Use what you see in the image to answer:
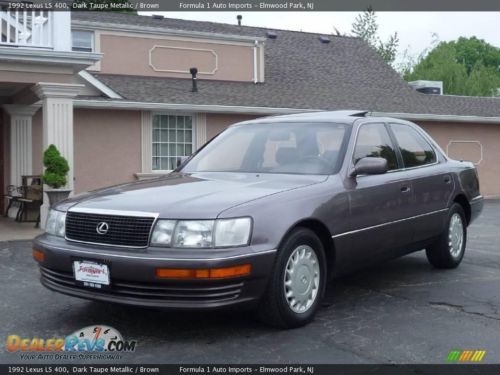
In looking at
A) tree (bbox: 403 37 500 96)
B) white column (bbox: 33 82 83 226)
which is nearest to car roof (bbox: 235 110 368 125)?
white column (bbox: 33 82 83 226)

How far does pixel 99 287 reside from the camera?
4371 millimetres

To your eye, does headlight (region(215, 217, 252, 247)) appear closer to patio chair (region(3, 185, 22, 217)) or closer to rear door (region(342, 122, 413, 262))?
rear door (region(342, 122, 413, 262))

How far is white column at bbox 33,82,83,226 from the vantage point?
10.7m

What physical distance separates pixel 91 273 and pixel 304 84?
1423 cm

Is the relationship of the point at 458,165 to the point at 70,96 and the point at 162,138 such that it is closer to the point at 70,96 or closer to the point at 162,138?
the point at 70,96

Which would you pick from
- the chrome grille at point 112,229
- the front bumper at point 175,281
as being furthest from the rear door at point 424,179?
the chrome grille at point 112,229

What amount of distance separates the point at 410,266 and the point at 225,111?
842 cm

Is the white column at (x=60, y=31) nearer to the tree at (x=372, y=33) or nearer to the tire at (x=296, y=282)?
the tire at (x=296, y=282)

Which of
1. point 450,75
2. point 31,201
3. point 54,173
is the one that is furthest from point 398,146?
point 450,75

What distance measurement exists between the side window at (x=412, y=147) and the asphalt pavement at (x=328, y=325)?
1224 millimetres

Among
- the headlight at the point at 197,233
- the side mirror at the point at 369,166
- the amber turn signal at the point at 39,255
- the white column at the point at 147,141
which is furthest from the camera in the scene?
the white column at the point at 147,141

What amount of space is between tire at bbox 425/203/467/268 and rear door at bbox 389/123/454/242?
21 cm

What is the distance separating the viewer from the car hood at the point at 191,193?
4.34m

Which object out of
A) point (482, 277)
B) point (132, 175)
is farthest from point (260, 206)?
point (132, 175)
